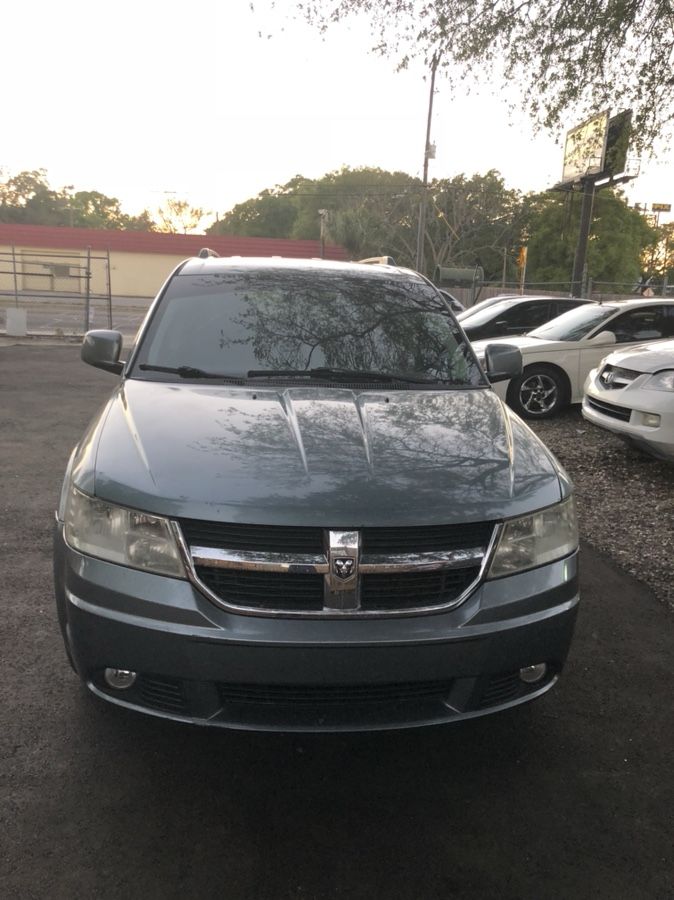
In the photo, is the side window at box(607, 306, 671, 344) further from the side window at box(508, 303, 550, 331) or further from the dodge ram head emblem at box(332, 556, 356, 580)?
the dodge ram head emblem at box(332, 556, 356, 580)

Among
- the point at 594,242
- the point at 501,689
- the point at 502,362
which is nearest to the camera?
the point at 501,689

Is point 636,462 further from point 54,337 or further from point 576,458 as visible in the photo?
point 54,337

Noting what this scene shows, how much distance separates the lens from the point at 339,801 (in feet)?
8.14

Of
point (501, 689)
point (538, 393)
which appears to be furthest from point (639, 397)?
point (501, 689)

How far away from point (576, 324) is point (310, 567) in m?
8.84

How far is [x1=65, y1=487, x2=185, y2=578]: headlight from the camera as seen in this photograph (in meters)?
2.27

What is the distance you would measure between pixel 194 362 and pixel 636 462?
5.31 metres

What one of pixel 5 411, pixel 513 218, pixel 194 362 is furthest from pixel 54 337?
pixel 513 218

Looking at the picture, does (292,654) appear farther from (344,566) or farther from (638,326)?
(638,326)

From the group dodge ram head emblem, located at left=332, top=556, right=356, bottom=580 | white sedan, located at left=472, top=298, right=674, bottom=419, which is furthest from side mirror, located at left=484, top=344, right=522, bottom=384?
white sedan, located at left=472, top=298, right=674, bottom=419

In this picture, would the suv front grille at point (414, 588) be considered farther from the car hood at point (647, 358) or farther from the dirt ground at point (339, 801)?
the car hood at point (647, 358)

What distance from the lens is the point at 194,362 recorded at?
3369 mm

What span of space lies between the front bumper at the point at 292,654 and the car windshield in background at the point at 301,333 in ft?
4.14

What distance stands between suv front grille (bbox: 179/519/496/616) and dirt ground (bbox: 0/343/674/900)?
54 centimetres
